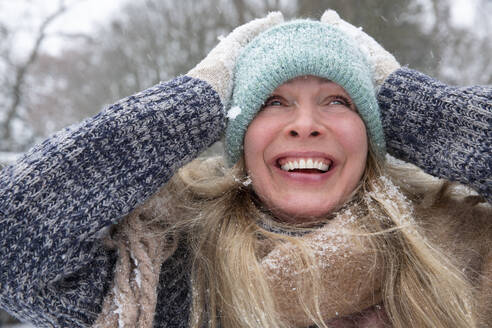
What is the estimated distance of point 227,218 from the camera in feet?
5.19

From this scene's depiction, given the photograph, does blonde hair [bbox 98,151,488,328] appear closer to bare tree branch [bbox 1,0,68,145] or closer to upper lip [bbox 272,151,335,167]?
upper lip [bbox 272,151,335,167]

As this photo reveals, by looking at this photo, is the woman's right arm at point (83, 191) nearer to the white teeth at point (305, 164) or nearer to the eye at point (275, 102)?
the eye at point (275, 102)

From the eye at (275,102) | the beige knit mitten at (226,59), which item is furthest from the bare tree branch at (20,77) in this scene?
the eye at (275,102)

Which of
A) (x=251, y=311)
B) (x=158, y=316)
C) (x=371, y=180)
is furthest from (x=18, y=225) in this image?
(x=371, y=180)

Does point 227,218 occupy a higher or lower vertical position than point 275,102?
lower

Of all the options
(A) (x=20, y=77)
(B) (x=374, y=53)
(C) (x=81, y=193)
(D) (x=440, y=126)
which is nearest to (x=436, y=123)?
(D) (x=440, y=126)

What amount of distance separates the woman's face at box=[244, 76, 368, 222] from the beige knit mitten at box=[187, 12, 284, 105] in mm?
172

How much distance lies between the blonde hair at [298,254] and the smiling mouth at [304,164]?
0.17 m

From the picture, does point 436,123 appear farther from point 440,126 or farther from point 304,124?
point 304,124

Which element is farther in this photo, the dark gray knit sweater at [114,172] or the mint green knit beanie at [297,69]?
the mint green knit beanie at [297,69]

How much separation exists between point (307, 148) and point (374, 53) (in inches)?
20.9

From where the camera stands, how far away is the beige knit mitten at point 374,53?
1.60 metres

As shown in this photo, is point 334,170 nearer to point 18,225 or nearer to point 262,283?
point 262,283

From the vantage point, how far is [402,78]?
1.53m
